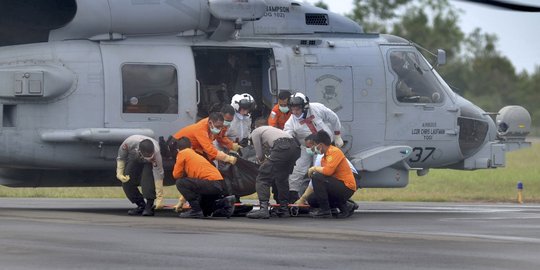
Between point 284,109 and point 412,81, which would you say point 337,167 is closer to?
point 284,109

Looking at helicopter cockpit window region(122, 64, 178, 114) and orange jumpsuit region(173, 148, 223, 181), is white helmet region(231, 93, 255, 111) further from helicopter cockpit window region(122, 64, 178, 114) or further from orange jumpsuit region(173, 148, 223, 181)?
orange jumpsuit region(173, 148, 223, 181)

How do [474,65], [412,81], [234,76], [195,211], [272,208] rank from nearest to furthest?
1. [195,211]
2. [272,208]
3. [234,76]
4. [412,81]
5. [474,65]

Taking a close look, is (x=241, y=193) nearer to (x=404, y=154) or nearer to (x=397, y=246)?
(x=404, y=154)

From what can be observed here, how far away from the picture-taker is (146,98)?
1700 cm

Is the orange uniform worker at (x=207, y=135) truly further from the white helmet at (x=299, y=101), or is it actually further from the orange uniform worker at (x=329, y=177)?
the orange uniform worker at (x=329, y=177)

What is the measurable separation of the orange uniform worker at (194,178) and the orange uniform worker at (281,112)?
183 centimetres

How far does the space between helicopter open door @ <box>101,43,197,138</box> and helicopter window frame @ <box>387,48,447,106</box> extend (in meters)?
3.38

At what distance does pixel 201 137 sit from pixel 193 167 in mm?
840

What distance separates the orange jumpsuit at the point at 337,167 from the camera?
16.0 meters

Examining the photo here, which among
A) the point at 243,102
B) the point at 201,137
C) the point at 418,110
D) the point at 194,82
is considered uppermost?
the point at 194,82

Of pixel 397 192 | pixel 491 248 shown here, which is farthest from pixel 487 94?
pixel 491 248

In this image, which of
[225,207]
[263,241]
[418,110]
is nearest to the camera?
[263,241]

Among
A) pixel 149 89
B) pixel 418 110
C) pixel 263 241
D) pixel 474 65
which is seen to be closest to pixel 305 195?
pixel 149 89

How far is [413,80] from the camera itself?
18844 millimetres
